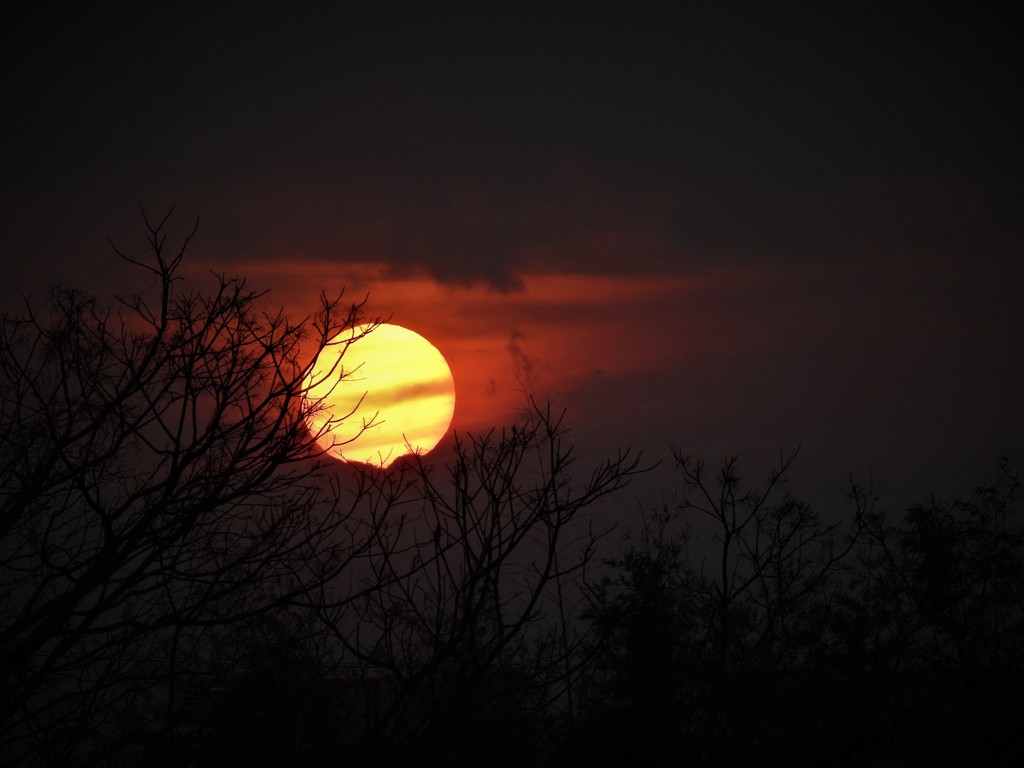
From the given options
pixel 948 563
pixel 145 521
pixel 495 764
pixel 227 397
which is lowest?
pixel 495 764

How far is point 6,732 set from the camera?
554 centimetres

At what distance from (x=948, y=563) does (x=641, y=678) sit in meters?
6.80

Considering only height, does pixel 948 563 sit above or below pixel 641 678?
above

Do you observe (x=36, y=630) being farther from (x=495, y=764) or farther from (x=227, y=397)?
(x=495, y=764)

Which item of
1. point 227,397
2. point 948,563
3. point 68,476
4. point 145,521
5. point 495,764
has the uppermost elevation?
point 948,563

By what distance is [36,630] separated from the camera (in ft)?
17.1

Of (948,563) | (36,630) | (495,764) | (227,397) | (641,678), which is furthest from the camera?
(948,563)

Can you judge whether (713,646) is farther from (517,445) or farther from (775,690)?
(517,445)

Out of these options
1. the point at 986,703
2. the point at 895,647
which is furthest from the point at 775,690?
the point at 986,703

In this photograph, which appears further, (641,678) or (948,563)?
(948,563)

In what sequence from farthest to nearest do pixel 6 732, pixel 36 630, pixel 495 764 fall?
pixel 495 764 < pixel 6 732 < pixel 36 630

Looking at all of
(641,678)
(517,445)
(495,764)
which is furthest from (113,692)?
(641,678)

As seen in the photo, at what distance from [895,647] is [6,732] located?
610 inches

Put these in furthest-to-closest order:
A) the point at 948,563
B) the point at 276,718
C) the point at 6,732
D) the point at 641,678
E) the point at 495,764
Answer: the point at 948,563 → the point at 641,678 → the point at 495,764 → the point at 276,718 → the point at 6,732
